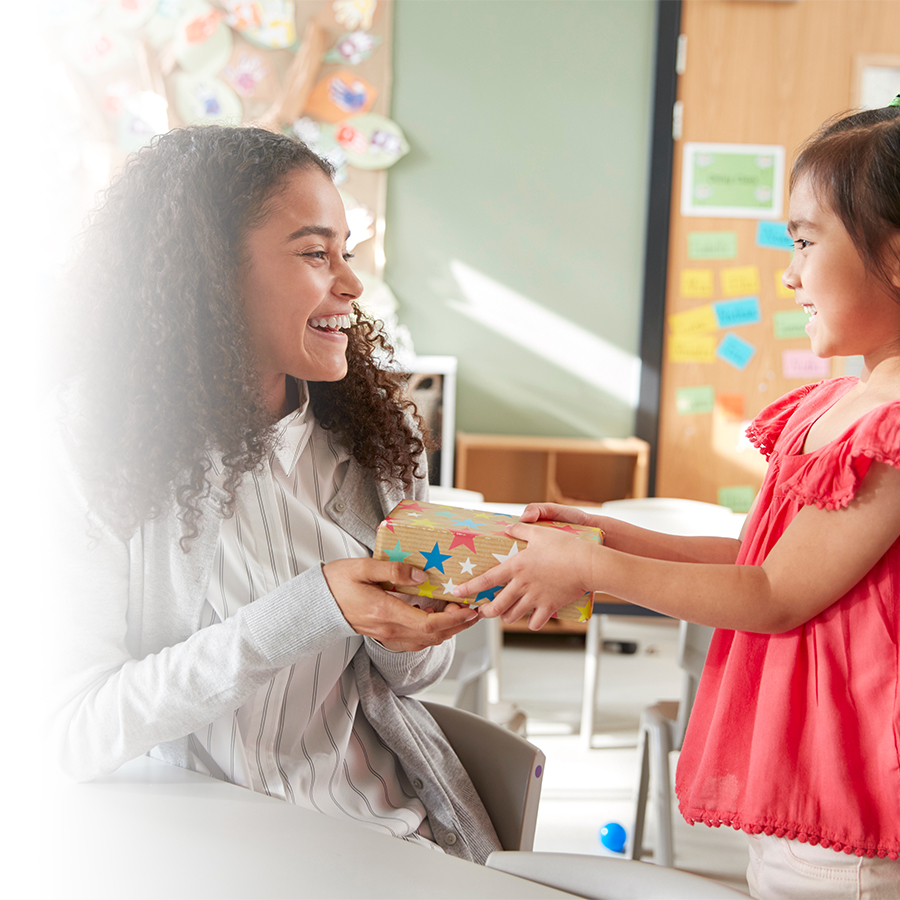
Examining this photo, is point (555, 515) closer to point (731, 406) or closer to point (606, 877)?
point (606, 877)

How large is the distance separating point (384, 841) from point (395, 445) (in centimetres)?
61

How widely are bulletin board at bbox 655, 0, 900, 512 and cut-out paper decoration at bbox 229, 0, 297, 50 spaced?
1.78m

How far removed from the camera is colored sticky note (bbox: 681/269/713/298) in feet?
12.7

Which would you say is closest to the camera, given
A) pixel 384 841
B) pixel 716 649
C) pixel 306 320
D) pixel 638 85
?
pixel 384 841

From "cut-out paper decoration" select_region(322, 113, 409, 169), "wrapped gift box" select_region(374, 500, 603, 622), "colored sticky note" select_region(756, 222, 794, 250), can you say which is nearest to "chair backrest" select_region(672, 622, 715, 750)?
"wrapped gift box" select_region(374, 500, 603, 622)

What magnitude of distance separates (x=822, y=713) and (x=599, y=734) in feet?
6.96

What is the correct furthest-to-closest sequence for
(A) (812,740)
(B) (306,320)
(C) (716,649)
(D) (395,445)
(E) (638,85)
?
(E) (638,85)
(D) (395,445)
(B) (306,320)
(C) (716,649)
(A) (812,740)

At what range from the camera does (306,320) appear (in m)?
1.15

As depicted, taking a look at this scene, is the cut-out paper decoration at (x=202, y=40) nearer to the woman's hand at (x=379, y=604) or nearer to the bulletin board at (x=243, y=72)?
the bulletin board at (x=243, y=72)

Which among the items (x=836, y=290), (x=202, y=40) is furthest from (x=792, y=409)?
(x=202, y=40)

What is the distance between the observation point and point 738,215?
12.6 feet

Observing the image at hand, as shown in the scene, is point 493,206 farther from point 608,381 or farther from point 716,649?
point 716,649

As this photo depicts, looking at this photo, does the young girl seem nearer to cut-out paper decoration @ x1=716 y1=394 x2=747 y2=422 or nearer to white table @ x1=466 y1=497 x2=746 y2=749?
white table @ x1=466 y1=497 x2=746 y2=749

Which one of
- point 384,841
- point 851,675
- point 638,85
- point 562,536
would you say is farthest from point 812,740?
point 638,85
